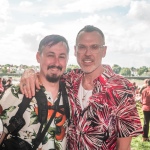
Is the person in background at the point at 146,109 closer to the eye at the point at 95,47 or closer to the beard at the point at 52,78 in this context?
the eye at the point at 95,47

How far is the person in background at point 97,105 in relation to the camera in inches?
102

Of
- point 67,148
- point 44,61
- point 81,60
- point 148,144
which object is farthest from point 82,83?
point 148,144

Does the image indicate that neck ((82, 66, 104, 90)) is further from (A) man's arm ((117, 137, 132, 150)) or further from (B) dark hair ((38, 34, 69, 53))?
(A) man's arm ((117, 137, 132, 150))

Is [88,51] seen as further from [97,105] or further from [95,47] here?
[97,105]

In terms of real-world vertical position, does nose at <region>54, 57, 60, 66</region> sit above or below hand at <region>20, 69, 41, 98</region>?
above

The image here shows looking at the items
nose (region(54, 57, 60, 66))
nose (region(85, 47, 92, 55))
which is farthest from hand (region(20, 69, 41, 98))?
nose (region(85, 47, 92, 55))

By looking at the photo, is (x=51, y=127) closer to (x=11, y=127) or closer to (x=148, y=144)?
(x=11, y=127)

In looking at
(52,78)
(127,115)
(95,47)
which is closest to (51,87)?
(52,78)

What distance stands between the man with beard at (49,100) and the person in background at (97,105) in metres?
0.12

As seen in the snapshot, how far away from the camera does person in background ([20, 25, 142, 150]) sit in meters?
2.60

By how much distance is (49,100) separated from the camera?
2812 millimetres

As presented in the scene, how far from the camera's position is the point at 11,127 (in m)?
2.57

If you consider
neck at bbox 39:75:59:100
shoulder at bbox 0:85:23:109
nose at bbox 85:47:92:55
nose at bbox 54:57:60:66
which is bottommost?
shoulder at bbox 0:85:23:109

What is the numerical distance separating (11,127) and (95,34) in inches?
61.6
